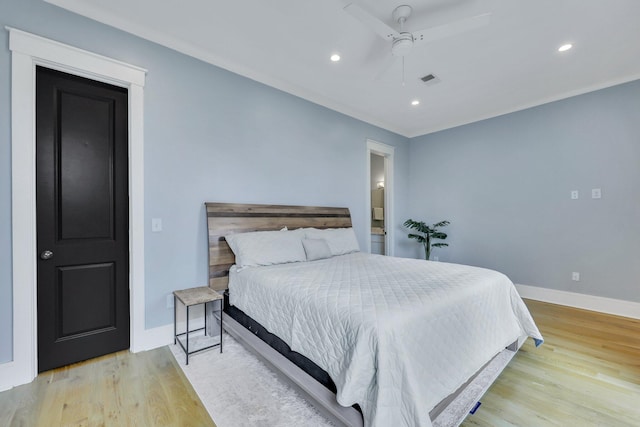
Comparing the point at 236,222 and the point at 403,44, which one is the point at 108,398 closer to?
the point at 236,222

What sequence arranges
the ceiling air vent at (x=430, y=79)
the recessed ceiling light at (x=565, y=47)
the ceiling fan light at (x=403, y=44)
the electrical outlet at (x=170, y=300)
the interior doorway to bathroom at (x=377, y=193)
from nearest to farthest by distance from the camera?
the ceiling fan light at (x=403, y=44)
the electrical outlet at (x=170, y=300)
the recessed ceiling light at (x=565, y=47)
the ceiling air vent at (x=430, y=79)
the interior doorway to bathroom at (x=377, y=193)

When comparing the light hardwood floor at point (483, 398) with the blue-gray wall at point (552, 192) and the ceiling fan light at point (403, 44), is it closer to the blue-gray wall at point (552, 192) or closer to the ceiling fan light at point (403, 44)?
the blue-gray wall at point (552, 192)

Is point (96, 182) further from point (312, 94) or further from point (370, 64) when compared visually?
point (370, 64)

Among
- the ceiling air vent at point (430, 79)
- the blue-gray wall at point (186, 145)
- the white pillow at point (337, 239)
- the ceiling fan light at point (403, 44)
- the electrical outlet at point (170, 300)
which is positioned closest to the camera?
the blue-gray wall at point (186, 145)

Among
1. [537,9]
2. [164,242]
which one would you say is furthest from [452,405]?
[537,9]

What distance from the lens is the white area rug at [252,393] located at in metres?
1.58

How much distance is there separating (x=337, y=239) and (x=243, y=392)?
2.02 metres

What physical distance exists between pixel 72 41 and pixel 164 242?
174cm

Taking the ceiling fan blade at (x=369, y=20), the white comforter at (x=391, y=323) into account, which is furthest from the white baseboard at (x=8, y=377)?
the ceiling fan blade at (x=369, y=20)

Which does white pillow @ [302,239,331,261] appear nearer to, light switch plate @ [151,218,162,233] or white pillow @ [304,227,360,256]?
white pillow @ [304,227,360,256]

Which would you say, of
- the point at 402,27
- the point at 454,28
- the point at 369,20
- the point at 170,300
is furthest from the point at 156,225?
the point at 454,28

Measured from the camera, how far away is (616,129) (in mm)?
3316

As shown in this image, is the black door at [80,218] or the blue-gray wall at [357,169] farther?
the blue-gray wall at [357,169]

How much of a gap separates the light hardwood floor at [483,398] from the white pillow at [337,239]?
Result: 1897mm
